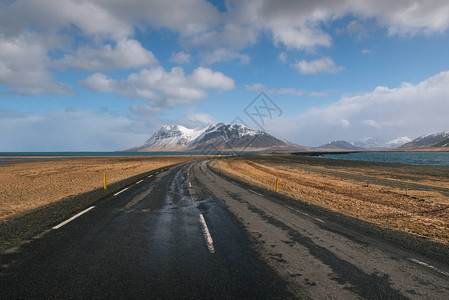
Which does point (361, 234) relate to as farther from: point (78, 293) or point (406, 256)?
point (78, 293)

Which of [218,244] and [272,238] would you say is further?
[272,238]

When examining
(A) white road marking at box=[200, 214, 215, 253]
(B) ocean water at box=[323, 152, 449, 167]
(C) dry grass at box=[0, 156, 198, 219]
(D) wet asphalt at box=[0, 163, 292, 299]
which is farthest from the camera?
(B) ocean water at box=[323, 152, 449, 167]

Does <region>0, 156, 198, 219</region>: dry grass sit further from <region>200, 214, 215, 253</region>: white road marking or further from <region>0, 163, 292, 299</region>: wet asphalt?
<region>200, 214, 215, 253</region>: white road marking

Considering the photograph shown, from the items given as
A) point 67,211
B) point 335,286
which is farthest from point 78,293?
point 67,211

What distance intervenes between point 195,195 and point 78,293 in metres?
10.3

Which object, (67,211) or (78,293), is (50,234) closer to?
(67,211)

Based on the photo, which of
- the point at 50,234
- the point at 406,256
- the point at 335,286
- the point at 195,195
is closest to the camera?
the point at 335,286

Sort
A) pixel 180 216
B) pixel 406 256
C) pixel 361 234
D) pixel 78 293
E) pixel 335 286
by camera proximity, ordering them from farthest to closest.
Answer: pixel 180 216
pixel 361 234
pixel 406 256
pixel 335 286
pixel 78 293

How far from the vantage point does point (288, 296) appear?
3.97 m

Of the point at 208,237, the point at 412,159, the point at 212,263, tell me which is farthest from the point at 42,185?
the point at 412,159

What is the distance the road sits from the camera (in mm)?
4129

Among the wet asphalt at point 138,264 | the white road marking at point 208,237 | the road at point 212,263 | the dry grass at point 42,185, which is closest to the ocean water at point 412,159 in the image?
the road at point 212,263

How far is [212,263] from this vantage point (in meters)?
5.16

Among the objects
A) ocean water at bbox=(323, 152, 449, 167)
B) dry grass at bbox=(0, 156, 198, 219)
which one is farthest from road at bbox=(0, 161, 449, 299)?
ocean water at bbox=(323, 152, 449, 167)
